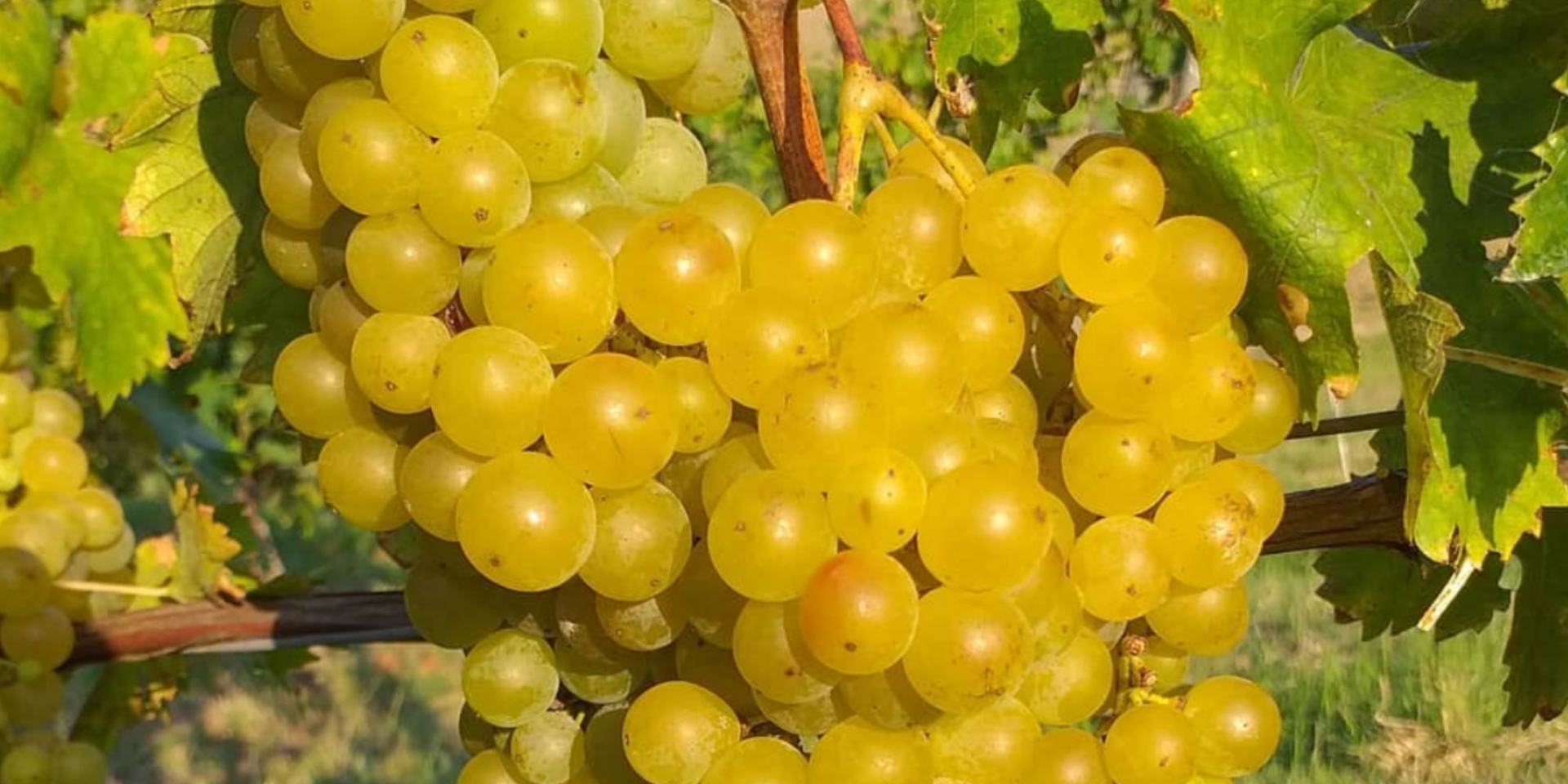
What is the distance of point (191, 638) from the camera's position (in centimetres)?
166

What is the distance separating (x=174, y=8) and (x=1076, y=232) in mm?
674

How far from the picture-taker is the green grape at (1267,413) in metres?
0.88

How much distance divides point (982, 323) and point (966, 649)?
0.16 m

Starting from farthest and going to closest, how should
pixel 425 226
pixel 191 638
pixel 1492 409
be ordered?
pixel 191 638 < pixel 1492 409 < pixel 425 226

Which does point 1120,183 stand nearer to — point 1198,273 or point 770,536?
point 1198,273

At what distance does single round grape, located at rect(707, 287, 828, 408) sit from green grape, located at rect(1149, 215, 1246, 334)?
0.17 m

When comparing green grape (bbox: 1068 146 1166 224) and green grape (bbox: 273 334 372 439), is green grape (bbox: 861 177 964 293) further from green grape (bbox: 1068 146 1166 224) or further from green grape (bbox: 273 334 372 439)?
green grape (bbox: 273 334 372 439)

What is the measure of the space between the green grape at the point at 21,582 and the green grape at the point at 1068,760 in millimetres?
1135

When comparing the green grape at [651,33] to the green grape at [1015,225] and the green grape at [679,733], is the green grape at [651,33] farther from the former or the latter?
the green grape at [679,733]

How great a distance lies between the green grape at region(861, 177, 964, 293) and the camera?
0.83 m

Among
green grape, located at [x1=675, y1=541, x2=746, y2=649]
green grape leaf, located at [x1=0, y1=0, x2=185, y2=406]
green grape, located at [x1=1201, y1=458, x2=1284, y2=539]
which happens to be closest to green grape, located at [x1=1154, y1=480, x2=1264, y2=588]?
green grape, located at [x1=1201, y1=458, x2=1284, y2=539]

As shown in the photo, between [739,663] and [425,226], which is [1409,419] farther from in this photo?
[425,226]

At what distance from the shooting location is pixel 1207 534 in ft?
2.74

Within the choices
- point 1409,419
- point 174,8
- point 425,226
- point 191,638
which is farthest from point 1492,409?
point 191,638
